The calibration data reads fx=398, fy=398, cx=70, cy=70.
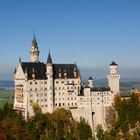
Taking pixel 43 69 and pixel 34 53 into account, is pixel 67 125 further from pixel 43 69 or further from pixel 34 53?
pixel 34 53

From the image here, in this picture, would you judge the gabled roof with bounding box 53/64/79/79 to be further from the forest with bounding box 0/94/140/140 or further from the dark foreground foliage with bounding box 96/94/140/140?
the dark foreground foliage with bounding box 96/94/140/140

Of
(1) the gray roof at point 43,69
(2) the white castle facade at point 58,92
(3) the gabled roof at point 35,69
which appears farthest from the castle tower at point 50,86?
(3) the gabled roof at point 35,69

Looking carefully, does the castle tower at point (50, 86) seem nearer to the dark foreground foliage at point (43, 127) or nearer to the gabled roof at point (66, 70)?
the gabled roof at point (66, 70)

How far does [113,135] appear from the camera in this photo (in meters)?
95.8

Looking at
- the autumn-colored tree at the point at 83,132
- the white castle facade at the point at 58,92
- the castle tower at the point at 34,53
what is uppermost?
the castle tower at the point at 34,53

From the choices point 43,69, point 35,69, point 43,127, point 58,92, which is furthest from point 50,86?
point 43,127

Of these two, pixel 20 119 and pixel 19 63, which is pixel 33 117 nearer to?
pixel 20 119

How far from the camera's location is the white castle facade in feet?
340

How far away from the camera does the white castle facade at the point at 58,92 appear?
104 m

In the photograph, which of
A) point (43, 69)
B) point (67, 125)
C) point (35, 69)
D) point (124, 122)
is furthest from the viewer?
point (43, 69)

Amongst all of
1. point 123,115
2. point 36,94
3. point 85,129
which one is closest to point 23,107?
point 36,94

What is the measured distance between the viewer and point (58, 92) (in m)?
Answer: 107

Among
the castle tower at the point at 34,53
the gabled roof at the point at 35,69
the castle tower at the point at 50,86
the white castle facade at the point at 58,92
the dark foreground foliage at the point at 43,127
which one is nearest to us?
the dark foreground foliage at the point at 43,127

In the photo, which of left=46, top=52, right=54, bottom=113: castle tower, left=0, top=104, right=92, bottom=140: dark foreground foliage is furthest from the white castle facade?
left=0, top=104, right=92, bottom=140: dark foreground foliage
